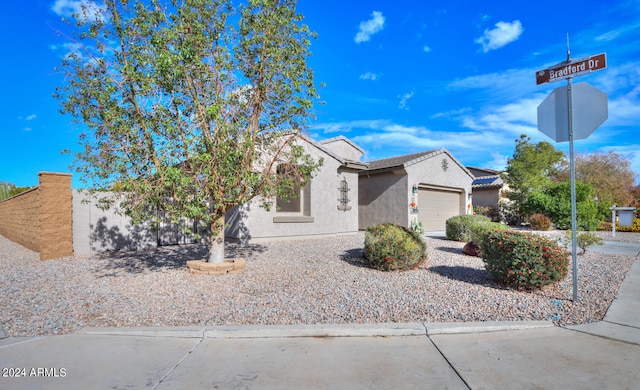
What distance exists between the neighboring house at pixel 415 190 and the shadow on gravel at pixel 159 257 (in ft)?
25.2

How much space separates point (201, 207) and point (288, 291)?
87.1 inches

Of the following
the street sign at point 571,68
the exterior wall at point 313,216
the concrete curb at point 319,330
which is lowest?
the concrete curb at point 319,330

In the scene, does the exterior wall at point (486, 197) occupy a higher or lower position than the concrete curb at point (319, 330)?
higher

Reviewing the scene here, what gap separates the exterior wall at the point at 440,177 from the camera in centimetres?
1546

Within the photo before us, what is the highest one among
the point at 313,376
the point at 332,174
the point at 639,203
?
the point at 332,174

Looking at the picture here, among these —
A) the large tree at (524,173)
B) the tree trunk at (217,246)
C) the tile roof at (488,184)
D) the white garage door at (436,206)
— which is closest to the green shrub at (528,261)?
the tree trunk at (217,246)

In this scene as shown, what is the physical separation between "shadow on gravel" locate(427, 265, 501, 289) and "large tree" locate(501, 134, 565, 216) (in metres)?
15.0

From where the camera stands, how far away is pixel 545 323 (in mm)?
4324

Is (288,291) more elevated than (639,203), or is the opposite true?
(639,203)

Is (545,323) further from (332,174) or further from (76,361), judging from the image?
(332,174)

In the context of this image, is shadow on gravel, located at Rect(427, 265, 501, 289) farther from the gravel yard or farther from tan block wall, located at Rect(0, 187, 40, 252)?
tan block wall, located at Rect(0, 187, 40, 252)

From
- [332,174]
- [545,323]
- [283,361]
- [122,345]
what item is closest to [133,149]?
[122,345]

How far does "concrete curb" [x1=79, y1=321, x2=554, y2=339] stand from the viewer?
4.07m

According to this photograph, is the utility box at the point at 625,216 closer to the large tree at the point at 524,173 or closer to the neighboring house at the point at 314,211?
the large tree at the point at 524,173
